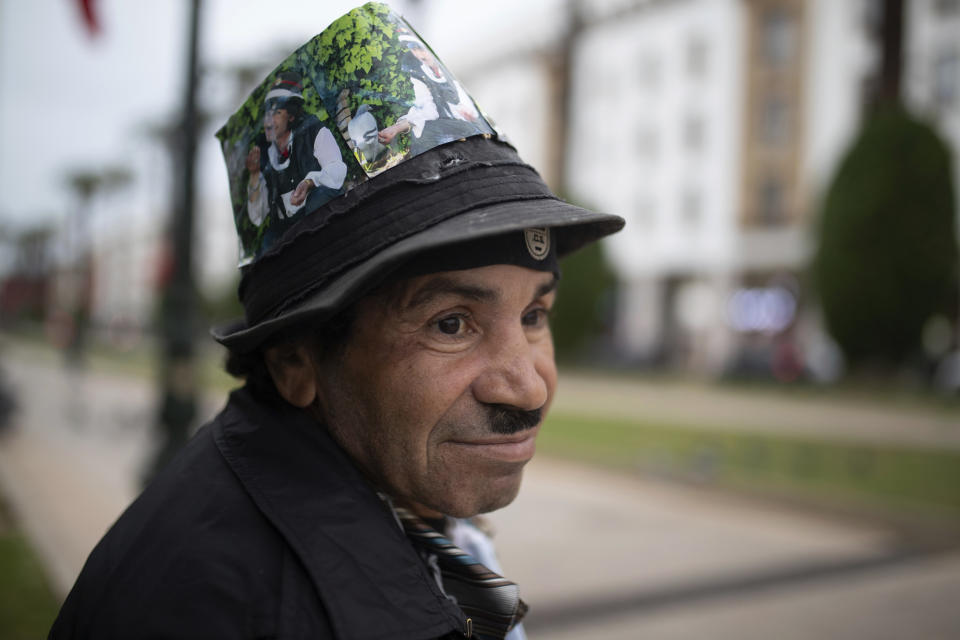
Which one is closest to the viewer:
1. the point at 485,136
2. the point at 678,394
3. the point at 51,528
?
the point at 485,136

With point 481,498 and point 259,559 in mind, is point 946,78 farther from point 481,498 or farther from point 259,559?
point 259,559

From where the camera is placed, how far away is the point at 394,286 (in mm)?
1259

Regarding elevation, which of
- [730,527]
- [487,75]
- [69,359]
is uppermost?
[487,75]

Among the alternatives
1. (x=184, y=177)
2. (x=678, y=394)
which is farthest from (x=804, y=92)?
(x=184, y=177)

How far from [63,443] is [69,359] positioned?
16.2 feet

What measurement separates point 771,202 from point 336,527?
36658mm

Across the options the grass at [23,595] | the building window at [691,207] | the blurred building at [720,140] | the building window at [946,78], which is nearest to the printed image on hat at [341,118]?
the grass at [23,595]

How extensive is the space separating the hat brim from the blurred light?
3616cm

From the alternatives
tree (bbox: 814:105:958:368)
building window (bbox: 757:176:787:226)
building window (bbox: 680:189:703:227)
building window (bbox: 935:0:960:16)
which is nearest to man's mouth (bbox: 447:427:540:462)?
tree (bbox: 814:105:958:368)

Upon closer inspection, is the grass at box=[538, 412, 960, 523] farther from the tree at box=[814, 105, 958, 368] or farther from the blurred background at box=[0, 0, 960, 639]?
the tree at box=[814, 105, 958, 368]

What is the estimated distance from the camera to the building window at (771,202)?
3488 cm

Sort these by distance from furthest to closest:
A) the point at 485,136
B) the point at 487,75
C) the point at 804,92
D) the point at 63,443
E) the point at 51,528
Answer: the point at 487,75, the point at 804,92, the point at 63,443, the point at 51,528, the point at 485,136

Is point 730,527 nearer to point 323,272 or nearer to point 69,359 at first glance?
point 323,272

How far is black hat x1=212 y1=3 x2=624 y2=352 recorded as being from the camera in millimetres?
1168
